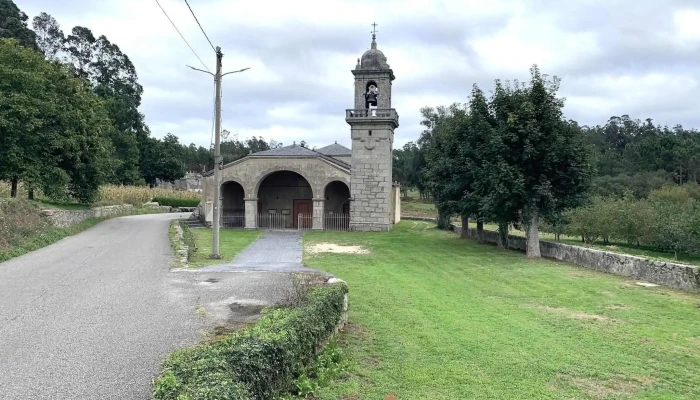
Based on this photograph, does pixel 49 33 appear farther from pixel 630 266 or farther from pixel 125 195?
pixel 630 266

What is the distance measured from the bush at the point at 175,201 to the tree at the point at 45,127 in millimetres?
22387

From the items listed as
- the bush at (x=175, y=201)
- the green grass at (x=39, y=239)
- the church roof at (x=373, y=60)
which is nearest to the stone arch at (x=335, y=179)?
the church roof at (x=373, y=60)

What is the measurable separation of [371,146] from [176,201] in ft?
93.7

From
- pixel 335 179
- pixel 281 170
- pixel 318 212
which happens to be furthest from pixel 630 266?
pixel 281 170

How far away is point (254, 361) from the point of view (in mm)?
5402

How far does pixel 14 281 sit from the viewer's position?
1199cm

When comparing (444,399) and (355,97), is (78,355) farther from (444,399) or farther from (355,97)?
(355,97)

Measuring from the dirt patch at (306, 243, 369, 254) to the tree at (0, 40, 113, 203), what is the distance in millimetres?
12856

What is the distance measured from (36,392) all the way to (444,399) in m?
4.19

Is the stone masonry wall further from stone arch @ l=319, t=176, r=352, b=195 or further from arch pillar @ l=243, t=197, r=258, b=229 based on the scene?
arch pillar @ l=243, t=197, r=258, b=229

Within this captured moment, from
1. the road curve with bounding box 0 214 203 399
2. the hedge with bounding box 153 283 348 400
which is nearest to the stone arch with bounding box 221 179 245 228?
the road curve with bounding box 0 214 203 399

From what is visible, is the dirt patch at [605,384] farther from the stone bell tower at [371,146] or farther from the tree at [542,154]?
the stone bell tower at [371,146]

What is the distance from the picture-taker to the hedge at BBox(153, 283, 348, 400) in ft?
15.0

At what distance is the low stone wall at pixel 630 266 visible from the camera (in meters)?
13.0
